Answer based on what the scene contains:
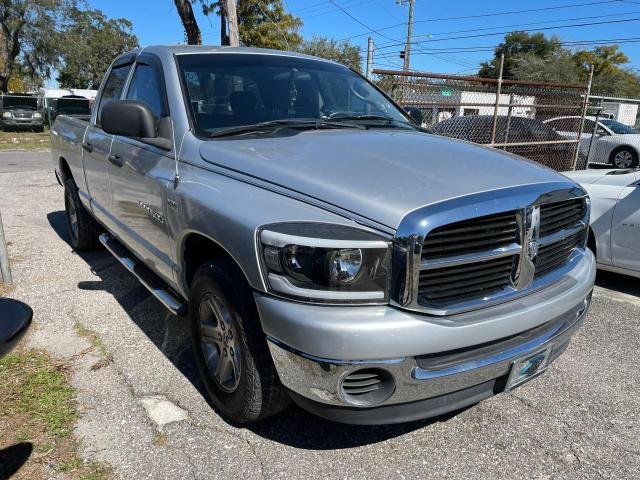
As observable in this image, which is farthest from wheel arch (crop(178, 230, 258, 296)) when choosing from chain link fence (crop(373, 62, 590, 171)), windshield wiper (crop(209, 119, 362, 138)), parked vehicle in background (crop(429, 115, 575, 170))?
parked vehicle in background (crop(429, 115, 575, 170))

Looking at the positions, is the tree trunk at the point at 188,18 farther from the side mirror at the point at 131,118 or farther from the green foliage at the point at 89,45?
the green foliage at the point at 89,45

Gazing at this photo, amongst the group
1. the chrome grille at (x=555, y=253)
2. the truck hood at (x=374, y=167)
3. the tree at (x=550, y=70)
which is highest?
the tree at (x=550, y=70)

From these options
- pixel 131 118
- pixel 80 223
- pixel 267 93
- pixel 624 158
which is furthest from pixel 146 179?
pixel 624 158

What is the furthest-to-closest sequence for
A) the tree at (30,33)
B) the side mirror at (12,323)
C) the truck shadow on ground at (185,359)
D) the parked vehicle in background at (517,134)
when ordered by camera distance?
the tree at (30,33), the parked vehicle in background at (517,134), the truck shadow on ground at (185,359), the side mirror at (12,323)

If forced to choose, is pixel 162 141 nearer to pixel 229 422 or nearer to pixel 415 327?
pixel 229 422

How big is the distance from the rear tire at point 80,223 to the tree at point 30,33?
3290 cm

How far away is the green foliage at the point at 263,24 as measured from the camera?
26.9 metres

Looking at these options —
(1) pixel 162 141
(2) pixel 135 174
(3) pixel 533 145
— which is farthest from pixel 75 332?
(3) pixel 533 145

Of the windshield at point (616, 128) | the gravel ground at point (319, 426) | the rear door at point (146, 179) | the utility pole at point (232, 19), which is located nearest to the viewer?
the gravel ground at point (319, 426)

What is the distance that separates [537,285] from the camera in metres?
2.44

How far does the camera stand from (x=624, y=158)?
1445cm

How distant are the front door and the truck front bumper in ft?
8.89

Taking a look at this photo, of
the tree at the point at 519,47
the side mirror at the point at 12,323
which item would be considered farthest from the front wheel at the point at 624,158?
the tree at the point at 519,47

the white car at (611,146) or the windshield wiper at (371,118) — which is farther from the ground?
the windshield wiper at (371,118)
